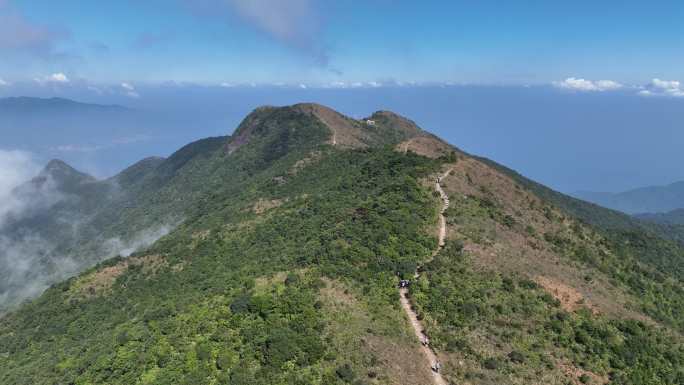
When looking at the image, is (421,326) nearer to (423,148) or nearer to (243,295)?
(243,295)

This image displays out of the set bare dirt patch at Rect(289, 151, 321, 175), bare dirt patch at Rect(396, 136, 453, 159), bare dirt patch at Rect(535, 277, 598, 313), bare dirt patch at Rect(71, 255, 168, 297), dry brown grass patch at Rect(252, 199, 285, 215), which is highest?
bare dirt patch at Rect(396, 136, 453, 159)

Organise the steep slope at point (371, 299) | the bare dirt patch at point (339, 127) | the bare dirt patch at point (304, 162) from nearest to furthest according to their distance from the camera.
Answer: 1. the steep slope at point (371, 299)
2. the bare dirt patch at point (304, 162)
3. the bare dirt patch at point (339, 127)

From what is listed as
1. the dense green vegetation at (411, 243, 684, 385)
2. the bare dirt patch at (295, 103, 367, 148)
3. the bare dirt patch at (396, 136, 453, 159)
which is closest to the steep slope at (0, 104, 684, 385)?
the dense green vegetation at (411, 243, 684, 385)

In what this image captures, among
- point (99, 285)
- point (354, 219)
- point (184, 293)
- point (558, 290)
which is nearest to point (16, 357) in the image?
point (99, 285)

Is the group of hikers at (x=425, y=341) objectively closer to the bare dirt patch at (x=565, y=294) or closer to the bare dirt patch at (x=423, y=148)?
the bare dirt patch at (x=565, y=294)

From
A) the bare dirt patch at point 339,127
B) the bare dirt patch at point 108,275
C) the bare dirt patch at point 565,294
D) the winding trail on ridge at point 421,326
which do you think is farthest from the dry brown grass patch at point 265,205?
the bare dirt patch at point 565,294

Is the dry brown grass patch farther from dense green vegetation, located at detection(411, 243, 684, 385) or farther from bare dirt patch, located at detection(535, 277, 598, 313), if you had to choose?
bare dirt patch, located at detection(535, 277, 598, 313)

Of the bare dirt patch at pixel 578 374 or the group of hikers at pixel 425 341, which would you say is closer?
the group of hikers at pixel 425 341
